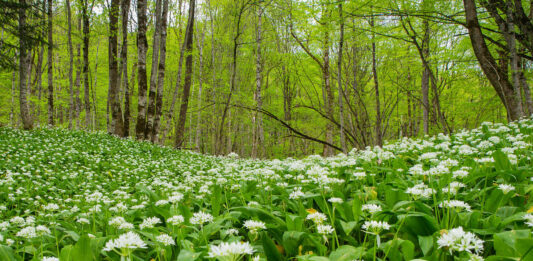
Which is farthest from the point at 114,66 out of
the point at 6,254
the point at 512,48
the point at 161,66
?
the point at 512,48

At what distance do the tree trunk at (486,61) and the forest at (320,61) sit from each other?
0.02m

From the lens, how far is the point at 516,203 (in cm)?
181

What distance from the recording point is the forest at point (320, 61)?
5891mm

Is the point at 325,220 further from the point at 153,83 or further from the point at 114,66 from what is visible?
the point at 114,66

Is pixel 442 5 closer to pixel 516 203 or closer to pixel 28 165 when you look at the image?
pixel 516 203

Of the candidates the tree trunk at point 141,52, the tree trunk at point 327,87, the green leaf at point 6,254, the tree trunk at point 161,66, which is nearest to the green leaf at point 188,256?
the green leaf at point 6,254

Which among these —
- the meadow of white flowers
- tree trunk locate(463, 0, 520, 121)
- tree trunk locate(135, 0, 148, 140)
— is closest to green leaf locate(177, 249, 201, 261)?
the meadow of white flowers

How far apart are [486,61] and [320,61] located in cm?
842

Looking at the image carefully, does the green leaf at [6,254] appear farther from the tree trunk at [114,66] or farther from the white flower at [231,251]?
the tree trunk at [114,66]

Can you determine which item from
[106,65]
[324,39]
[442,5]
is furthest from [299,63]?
[106,65]

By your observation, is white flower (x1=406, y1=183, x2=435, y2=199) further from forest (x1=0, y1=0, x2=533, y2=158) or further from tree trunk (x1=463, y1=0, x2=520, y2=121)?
tree trunk (x1=463, y1=0, x2=520, y2=121)

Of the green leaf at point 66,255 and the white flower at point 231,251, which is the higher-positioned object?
the white flower at point 231,251

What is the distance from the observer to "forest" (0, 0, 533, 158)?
5.89 meters

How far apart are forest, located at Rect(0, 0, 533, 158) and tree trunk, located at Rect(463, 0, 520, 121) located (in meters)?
0.02
